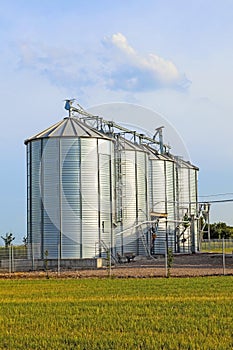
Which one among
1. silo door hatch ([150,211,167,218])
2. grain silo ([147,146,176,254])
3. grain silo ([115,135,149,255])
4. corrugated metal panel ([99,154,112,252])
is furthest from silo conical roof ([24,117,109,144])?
grain silo ([147,146,176,254])

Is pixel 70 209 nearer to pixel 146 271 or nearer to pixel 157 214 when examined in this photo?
pixel 146 271

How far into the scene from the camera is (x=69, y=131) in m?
47.6

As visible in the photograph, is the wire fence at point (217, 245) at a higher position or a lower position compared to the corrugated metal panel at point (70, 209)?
lower

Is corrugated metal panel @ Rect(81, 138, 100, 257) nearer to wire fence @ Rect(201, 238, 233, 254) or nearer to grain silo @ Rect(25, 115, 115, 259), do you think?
grain silo @ Rect(25, 115, 115, 259)

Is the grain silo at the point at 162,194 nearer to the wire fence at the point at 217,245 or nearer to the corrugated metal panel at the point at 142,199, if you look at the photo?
the corrugated metal panel at the point at 142,199

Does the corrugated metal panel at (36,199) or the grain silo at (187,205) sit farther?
the grain silo at (187,205)

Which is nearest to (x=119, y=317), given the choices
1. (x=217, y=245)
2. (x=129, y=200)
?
(x=129, y=200)

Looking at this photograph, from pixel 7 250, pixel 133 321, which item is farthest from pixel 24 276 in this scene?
pixel 133 321

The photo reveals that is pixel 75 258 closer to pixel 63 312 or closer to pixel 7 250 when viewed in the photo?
pixel 7 250

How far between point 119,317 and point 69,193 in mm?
29645

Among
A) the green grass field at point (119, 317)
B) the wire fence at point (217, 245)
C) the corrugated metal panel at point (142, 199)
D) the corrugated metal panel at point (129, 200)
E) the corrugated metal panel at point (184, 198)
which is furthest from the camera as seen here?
the wire fence at point (217, 245)

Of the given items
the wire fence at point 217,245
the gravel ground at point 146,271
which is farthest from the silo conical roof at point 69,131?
the wire fence at point 217,245

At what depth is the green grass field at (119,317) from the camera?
13.0m

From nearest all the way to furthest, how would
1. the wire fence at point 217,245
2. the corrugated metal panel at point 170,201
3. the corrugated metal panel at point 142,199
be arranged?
the corrugated metal panel at point 142,199
the corrugated metal panel at point 170,201
the wire fence at point 217,245
